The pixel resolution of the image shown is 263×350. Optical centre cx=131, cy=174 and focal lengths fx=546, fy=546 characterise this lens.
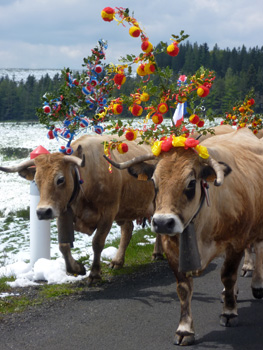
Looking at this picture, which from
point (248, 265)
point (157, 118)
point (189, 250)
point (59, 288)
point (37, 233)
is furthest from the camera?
point (37, 233)

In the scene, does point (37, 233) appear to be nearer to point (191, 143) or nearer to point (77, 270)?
point (77, 270)

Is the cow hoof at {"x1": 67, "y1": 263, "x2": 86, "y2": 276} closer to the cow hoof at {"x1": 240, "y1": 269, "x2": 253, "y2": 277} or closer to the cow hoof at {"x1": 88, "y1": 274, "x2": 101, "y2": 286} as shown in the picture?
the cow hoof at {"x1": 88, "y1": 274, "x2": 101, "y2": 286}

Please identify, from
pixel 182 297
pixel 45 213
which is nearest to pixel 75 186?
pixel 45 213

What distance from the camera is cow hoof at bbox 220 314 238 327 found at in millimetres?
5422

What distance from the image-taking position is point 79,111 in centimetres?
746

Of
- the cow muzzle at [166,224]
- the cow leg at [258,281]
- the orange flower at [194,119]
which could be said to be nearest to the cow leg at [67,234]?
the cow leg at [258,281]

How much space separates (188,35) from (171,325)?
2869 mm

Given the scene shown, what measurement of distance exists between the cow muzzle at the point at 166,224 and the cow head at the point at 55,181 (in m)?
2.46

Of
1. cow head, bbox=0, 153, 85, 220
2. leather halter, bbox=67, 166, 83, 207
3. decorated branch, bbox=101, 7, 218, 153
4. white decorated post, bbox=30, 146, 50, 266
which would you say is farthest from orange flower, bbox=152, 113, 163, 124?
white decorated post, bbox=30, 146, 50, 266

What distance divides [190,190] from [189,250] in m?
0.56

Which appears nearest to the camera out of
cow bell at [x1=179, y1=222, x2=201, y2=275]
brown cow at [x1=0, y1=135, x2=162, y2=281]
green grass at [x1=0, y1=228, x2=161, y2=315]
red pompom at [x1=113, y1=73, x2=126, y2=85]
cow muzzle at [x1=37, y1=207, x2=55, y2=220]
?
cow bell at [x1=179, y1=222, x2=201, y2=275]

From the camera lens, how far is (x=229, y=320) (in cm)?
543

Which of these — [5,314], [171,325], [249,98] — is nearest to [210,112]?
[171,325]

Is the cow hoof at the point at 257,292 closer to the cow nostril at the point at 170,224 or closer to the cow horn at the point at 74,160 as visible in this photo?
the cow nostril at the point at 170,224
